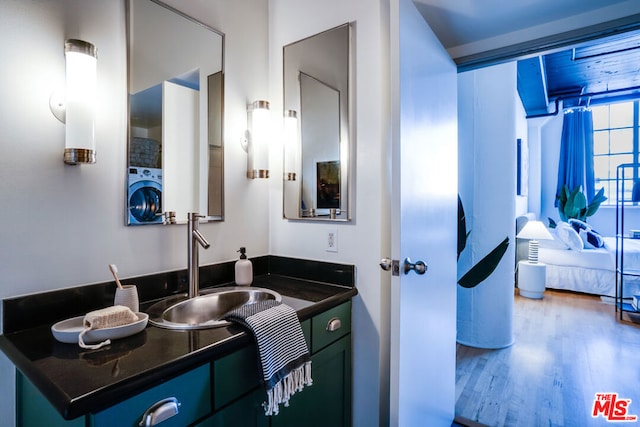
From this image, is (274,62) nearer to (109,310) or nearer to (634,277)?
(109,310)

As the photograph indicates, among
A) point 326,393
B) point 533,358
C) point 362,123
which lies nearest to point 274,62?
point 362,123

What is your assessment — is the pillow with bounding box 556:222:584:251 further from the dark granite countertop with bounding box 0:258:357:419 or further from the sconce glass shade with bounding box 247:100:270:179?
the dark granite countertop with bounding box 0:258:357:419

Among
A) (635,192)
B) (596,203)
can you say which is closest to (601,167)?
(635,192)

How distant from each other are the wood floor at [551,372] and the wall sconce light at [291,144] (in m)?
1.70

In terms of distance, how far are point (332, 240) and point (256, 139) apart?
631 mm

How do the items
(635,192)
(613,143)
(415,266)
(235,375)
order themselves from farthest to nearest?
1. (613,143)
2. (635,192)
3. (415,266)
4. (235,375)

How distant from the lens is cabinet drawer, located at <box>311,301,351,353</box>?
1.28 metres

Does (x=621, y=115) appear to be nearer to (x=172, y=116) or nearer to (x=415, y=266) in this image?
(x=415, y=266)

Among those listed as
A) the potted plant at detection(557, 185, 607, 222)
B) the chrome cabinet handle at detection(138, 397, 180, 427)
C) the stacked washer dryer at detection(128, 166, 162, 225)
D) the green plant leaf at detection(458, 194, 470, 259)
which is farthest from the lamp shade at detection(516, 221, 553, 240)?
the chrome cabinet handle at detection(138, 397, 180, 427)

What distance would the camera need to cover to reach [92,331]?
35.4 inches

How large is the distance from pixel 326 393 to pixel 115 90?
4.58ft

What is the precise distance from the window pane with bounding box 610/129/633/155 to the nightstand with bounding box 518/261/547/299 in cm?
362

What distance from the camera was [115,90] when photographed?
4.01ft

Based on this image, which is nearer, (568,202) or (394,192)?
(394,192)
